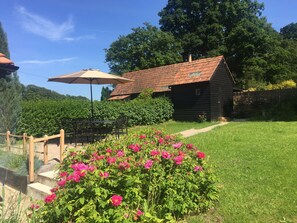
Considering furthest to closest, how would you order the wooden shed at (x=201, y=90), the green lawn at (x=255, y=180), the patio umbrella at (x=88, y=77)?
the wooden shed at (x=201, y=90) → the patio umbrella at (x=88, y=77) → the green lawn at (x=255, y=180)

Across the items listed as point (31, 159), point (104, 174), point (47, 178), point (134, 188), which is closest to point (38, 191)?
point (47, 178)

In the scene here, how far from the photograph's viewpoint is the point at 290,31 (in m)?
54.7

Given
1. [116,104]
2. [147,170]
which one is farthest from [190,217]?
[116,104]

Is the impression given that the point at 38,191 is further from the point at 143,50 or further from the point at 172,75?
the point at 143,50

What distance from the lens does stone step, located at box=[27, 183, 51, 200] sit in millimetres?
5924

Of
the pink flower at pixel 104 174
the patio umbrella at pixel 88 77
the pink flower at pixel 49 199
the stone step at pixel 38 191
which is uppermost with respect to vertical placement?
the patio umbrella at pixel 88 77

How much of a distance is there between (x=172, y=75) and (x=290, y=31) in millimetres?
41229

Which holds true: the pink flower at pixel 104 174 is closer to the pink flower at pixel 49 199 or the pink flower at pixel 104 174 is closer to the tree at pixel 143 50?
the pink flower at pixel 49 199

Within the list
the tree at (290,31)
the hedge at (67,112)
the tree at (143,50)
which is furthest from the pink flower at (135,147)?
the tree at (290,31)

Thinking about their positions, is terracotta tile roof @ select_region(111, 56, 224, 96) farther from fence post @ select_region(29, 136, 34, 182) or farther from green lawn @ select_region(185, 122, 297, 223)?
fence post @ select_region(29, 136, 34, 182)

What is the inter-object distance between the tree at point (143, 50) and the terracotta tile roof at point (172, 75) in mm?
8868

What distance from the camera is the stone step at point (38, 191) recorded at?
5924mm

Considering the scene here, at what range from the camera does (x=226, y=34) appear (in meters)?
37.5

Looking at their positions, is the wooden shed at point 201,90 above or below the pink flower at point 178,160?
above
